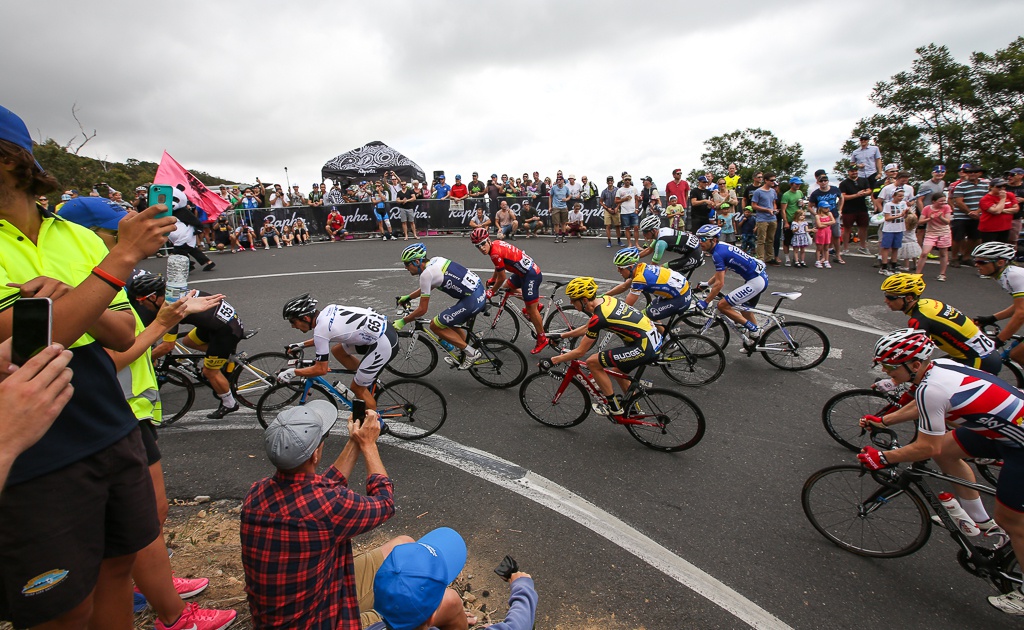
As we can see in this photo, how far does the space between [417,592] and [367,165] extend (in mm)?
25165

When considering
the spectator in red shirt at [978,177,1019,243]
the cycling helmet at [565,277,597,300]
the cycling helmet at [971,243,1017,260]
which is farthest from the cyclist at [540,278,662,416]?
the spectator in red shirt at [978,177,1019,243]

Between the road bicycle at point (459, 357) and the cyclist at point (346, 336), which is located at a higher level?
the cyclist at point (346, 336)

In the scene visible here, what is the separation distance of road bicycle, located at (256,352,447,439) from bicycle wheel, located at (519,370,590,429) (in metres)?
0.93

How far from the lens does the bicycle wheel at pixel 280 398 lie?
534 cm

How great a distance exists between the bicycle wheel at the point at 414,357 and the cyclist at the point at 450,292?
305mm

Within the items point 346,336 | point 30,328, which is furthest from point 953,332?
point 30,328

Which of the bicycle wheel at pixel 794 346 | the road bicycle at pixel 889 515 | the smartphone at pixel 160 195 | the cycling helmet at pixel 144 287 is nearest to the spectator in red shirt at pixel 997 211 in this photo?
the bicycle wheel at pixel 794 346

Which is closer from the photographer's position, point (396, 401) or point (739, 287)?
point (396, 401)

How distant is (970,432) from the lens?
332 cm

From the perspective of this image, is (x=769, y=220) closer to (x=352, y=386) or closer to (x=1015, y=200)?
(x=1015, y=200)

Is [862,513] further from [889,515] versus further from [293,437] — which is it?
[293,437]

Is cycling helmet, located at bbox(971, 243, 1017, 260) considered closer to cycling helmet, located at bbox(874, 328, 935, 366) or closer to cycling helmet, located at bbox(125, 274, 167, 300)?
cycling helmet, located at bbox(874, 328, 935, 366)

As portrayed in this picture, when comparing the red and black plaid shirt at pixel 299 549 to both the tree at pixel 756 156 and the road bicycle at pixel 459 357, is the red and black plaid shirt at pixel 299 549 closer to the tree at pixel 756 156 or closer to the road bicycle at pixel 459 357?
the road bicycle at pixel 459 357

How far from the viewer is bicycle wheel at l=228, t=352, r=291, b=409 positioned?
5754 millimetres
